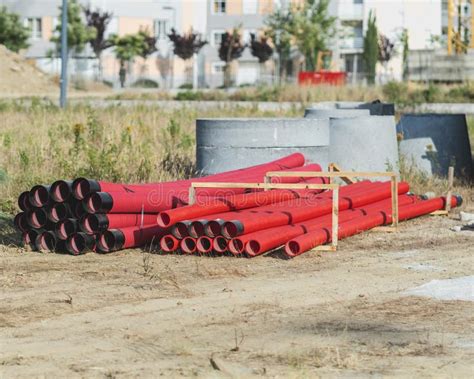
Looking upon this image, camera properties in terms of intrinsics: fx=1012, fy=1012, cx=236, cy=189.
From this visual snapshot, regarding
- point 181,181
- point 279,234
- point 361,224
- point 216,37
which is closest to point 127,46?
point 216,37

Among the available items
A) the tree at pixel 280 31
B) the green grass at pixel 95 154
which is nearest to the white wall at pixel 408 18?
the tree at pixel 280 31

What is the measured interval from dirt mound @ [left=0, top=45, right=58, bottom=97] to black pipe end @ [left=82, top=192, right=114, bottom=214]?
138ft

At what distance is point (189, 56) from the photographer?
247 feet

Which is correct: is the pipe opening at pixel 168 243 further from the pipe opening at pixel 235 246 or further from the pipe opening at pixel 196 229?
the pipe opening at pixel 235 246

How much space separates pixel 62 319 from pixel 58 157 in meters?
6.89

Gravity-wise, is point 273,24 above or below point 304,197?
above

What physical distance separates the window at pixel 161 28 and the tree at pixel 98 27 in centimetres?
507

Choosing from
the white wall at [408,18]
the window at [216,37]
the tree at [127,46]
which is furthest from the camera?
the white wall at [408,18]

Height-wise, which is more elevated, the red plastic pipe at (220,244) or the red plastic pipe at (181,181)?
the red plastic pipe at (181,181)

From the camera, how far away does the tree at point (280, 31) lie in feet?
236

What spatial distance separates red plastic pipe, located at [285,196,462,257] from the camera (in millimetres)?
8930

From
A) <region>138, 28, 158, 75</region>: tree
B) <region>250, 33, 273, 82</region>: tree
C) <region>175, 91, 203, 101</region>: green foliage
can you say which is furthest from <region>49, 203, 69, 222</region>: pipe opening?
<region>250, 33, 273, 82</region>: tree

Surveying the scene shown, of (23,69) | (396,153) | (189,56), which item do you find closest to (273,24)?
(189,56)

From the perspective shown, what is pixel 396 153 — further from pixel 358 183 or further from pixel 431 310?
pixel 431 310
